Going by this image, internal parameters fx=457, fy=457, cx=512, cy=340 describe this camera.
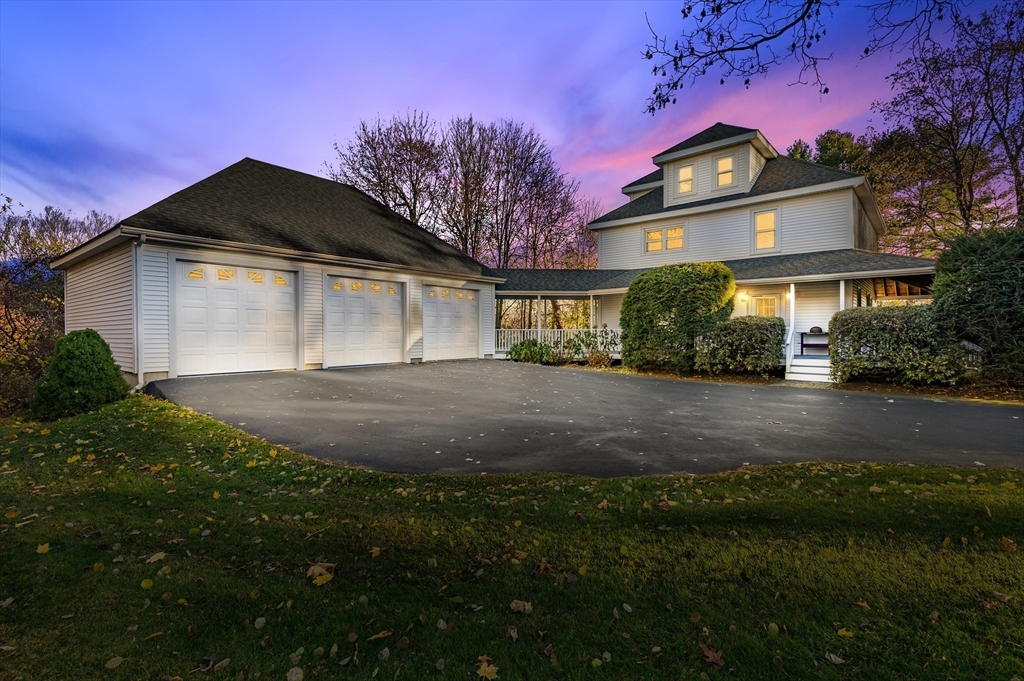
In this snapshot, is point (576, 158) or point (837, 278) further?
point (576, 158)

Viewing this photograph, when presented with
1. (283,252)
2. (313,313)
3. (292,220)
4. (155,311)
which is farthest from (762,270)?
(155,311)

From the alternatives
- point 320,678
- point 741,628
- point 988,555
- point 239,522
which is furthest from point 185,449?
point 988,555

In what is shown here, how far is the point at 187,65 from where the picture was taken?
15406mm

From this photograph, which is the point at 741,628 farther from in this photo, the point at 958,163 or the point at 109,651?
the point at 958,163

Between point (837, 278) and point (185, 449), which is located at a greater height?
point (837, 278)

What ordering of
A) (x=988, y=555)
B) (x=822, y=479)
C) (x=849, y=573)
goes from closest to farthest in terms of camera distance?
(x=849, y=573) → (x=988, y=555) → (x=822, y=479)

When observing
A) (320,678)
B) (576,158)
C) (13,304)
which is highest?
(576,158)

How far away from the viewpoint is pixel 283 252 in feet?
40.8

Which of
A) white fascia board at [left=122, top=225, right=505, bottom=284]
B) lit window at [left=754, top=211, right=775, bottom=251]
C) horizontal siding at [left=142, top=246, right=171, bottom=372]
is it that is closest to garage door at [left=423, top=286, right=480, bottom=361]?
white fascia board at [left=122, top=225, right=505, bottom=284]

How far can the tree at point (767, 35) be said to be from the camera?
→ 13.1ft

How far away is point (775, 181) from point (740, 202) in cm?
155

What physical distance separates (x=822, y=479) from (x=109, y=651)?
5.48 meters

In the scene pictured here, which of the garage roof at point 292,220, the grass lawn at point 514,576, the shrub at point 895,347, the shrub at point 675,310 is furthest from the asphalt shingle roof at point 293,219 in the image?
the shrub at point 895,347

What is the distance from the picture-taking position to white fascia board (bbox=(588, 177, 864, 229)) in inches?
640
